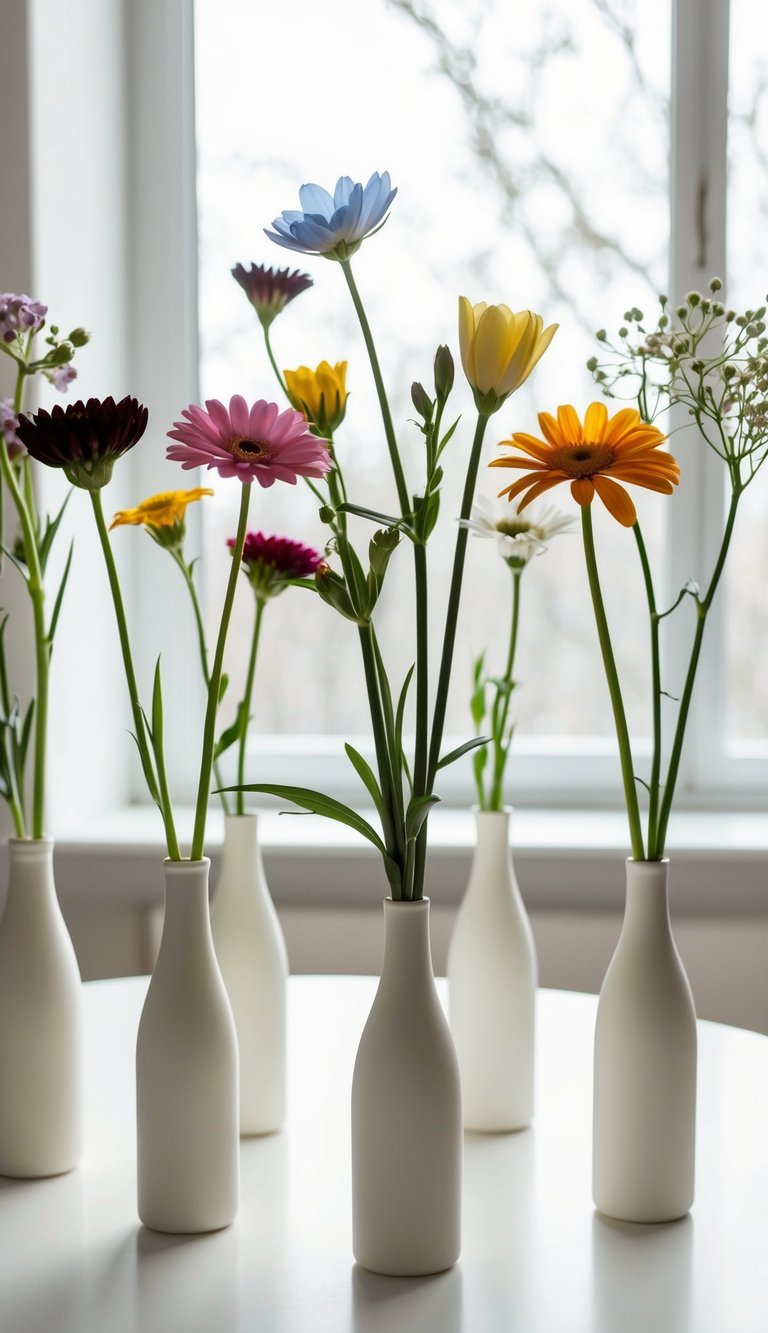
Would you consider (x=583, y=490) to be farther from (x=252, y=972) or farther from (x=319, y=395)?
(x=252, y=972)

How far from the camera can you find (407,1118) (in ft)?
2.17

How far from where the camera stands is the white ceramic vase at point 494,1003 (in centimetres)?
90

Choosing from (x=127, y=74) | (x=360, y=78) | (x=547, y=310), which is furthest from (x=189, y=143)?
(x=547, y=310)

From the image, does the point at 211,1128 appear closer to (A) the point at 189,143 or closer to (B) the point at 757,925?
(B) the point at 757,925

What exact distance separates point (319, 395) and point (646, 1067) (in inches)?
16.4

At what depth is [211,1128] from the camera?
0.71 m

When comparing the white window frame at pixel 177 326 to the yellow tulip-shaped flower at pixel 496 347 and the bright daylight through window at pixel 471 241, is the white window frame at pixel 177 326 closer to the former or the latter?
the bright daylight through window at pixel 471 241

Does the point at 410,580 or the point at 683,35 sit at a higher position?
the point at 683,35

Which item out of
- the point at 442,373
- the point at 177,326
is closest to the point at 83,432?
the point at 442,373

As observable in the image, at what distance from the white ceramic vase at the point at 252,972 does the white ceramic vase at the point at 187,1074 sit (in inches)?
5.5

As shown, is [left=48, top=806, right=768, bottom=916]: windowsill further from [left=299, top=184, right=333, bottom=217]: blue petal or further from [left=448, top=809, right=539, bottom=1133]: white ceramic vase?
[left=299, top=184, right=333, bottom=217]: blue petal

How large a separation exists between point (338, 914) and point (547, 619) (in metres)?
0.63

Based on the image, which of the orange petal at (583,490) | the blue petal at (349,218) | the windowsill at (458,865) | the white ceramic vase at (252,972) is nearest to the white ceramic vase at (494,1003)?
the white ceramic vase at (252,972)

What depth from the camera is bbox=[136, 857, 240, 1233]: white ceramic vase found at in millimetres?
706
